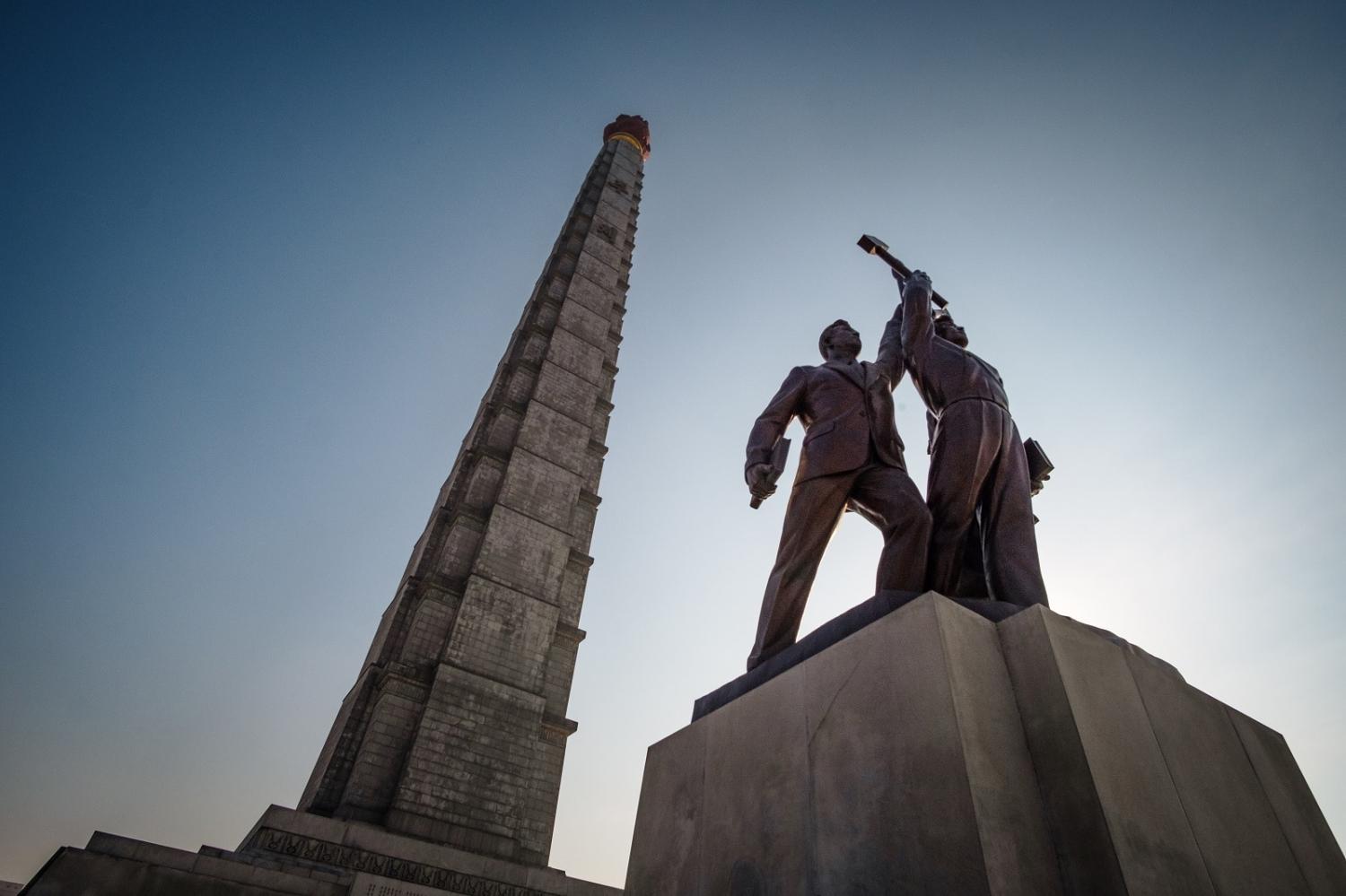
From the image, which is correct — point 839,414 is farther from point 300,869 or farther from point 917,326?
point 300,869

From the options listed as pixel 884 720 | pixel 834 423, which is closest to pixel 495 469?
pixel 834 423

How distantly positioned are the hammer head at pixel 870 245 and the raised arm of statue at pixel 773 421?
860mm

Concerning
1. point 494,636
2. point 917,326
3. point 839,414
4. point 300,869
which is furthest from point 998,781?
point 494,636

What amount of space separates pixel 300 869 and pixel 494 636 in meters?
4.83

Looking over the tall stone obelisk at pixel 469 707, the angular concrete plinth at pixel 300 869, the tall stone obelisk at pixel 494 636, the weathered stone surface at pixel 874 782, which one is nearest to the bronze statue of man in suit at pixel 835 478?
the weathered stone surface at pixel 874 782

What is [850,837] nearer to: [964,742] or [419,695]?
[964,742]

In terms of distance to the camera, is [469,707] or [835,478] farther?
[469,707]

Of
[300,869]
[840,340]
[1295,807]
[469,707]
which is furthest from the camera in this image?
[469,707]

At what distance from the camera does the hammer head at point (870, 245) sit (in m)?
3.78

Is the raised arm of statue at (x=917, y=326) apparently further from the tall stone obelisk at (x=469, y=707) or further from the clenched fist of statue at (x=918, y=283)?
the tall stone obelisk at (x=469, y=707)

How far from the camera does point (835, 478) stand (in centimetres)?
305

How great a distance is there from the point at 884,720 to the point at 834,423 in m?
1.61

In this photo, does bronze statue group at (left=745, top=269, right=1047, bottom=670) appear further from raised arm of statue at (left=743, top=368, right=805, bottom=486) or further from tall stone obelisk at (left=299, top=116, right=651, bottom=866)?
tall stone obelisk at (left=299, top=116, right=651, bottom=866)

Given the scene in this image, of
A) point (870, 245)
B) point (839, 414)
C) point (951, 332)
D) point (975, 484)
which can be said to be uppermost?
point (870, 245)
